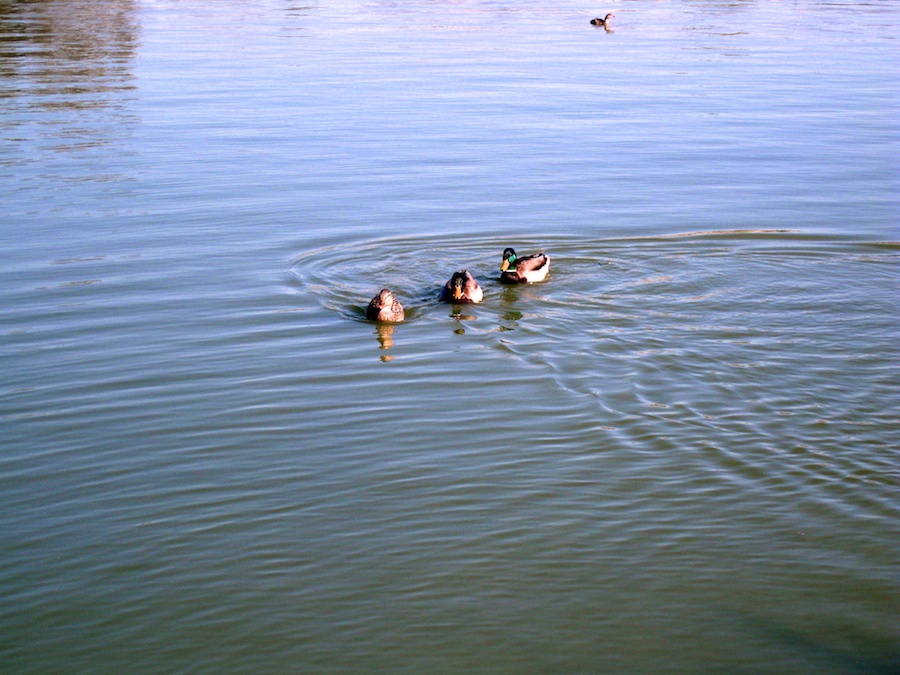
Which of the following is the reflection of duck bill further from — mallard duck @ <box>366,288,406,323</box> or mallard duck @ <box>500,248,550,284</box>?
mallard duck @ <box>500,248,550,284</box>

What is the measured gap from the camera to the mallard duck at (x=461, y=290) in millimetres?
12797

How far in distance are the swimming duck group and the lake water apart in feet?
0.59

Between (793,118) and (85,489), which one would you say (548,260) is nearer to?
(85,489)

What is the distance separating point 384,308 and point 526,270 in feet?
6.50

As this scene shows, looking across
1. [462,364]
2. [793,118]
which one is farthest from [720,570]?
[793,118]

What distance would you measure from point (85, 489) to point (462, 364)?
4.02 m

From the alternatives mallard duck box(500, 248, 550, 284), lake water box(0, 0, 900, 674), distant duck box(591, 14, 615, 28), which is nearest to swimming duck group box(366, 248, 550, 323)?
mallard duck box(500, 248, 550, 284)

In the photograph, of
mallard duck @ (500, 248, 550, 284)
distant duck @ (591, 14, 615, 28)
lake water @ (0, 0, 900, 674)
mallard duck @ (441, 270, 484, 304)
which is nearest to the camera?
lake water @ (0, 0, 900, 674)

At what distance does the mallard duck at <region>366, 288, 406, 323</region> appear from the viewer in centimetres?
1225

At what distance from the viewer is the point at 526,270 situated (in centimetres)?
1333

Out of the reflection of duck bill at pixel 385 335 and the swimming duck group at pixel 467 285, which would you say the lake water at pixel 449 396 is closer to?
the reflection of duck bill at pixel 385 335

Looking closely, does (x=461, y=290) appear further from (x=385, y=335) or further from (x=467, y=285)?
(x=385, y=335)

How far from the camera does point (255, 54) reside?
1326 inches

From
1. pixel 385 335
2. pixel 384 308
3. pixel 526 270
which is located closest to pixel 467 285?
pixel 526 270
